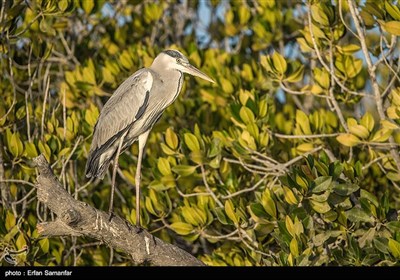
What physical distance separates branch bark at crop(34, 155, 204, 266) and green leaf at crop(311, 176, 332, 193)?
0.87 m

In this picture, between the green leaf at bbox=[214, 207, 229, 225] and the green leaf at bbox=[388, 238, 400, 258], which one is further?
the green leaf at bbox=[214, 207, 229, 225]

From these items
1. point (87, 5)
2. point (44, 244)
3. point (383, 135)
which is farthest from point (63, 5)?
point (383, 135)

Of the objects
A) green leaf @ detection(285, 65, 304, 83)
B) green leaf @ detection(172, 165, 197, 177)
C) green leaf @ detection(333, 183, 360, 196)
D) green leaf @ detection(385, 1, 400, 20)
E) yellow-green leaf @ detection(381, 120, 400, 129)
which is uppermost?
green leaf @ detection(385, 1, 400, 20)

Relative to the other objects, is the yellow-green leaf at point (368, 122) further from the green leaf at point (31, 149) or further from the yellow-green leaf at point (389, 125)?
the green leaf at point (31, 149)

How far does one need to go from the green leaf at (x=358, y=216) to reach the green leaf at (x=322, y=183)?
31 centimetres

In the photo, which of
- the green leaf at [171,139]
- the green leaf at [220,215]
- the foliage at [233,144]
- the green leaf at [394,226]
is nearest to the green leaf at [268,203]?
the foliage at [233,144]

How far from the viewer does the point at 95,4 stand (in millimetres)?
6980

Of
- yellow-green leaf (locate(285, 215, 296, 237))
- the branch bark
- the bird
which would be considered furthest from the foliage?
the branch bark

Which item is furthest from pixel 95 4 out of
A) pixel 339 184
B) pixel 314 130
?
pixel 339 184

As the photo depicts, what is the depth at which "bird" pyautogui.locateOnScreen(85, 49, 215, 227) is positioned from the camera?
5746 millimetres

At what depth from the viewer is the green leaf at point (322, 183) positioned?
5.01m

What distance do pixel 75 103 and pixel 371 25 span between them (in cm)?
261

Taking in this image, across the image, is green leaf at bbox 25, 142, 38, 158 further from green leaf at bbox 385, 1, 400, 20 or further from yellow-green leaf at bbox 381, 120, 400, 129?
green leaf at bbox 385, 1, 400, 20

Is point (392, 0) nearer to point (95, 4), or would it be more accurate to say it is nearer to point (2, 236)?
point (95, 4)
